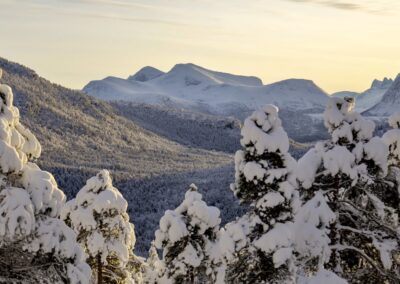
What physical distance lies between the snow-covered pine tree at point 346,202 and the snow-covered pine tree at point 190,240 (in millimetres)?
10021

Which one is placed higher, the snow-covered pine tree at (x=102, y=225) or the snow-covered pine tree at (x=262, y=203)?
the snow-covered pine tree at (x=262, y=203)

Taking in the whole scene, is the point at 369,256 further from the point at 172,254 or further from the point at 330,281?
the point at 172,254

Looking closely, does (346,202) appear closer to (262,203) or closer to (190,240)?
(262,203)

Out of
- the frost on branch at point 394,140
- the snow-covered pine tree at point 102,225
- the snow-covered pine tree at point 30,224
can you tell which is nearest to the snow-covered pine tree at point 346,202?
the frost on branch at point 394,140

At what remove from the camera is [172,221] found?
2356cm

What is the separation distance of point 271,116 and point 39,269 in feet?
19.6

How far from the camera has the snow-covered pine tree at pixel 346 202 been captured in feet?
41.9

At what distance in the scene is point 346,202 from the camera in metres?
13.5

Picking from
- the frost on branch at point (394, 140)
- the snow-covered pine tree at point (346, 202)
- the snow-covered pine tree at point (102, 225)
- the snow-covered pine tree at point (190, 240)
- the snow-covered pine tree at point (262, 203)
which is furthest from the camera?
the snow-covered pine tree at point (190, 240)

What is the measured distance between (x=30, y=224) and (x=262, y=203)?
5.12 m

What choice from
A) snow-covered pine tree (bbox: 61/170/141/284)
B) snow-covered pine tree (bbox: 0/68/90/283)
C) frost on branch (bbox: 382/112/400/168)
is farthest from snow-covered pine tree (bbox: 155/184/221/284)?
snow-covered pine tree (bbox: 0/68/90/283)

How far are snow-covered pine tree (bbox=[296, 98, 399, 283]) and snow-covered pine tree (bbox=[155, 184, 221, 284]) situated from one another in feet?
32.9

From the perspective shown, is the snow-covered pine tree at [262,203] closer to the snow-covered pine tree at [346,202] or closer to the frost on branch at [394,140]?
the snow-covered pine tree at [346,202]

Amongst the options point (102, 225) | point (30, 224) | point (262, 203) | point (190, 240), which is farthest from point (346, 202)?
point (190, 240)
